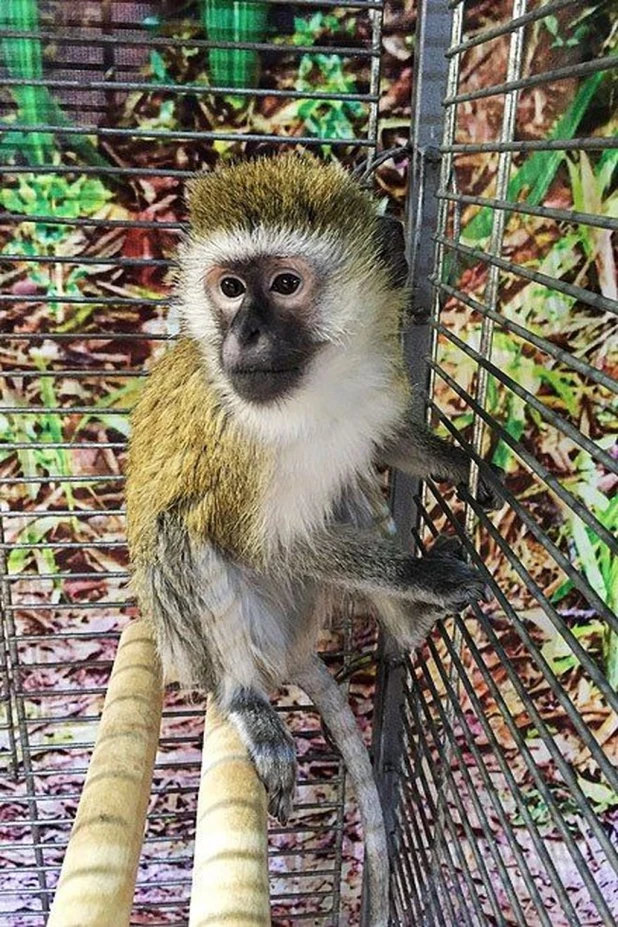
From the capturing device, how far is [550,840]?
1528mm

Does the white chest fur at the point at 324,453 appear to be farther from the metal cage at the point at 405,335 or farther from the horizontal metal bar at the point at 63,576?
the horizontal metal bar at the point at 63,576

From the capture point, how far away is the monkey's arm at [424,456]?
3.84 ft

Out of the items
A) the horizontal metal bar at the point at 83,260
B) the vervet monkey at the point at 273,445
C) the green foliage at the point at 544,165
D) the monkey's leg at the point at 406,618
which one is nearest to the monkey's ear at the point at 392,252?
the vervet monkey at the point at 273,445

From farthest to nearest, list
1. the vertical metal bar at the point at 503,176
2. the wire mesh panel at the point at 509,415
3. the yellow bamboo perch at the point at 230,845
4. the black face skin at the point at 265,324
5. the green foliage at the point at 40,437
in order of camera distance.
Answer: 1. the green foliage at the point at 40,437
2. the wire mesh panel at the point at 509,415
3. the black face skin at the point at 265,324
4. the vertical metal bar at the point at 503,176
5. the yellow bamboo perch at the point at 230,845

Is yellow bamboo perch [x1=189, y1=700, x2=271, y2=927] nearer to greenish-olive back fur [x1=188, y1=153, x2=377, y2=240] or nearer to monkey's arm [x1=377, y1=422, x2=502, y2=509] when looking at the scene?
monkey's arm [x1=377, y1=422, x2=502, y2=509]

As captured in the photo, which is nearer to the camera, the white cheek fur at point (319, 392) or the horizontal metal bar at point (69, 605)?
the white cheek fur at point (319, 392)

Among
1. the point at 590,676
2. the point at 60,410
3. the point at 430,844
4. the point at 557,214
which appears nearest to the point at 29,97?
the point at 60,410

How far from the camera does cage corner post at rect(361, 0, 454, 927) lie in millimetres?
1102

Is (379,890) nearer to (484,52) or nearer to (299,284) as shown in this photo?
(299,284)

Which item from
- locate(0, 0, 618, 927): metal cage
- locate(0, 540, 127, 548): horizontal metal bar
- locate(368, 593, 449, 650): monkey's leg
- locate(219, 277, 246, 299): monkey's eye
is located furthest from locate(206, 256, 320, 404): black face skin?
locate(0, 540, 127, 548): horizontal metal bar

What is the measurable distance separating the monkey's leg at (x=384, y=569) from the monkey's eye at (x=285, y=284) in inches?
13.4

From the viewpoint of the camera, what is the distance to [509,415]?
138 cm

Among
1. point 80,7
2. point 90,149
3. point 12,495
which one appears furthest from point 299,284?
point 12,495

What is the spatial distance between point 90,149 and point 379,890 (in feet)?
4.24
